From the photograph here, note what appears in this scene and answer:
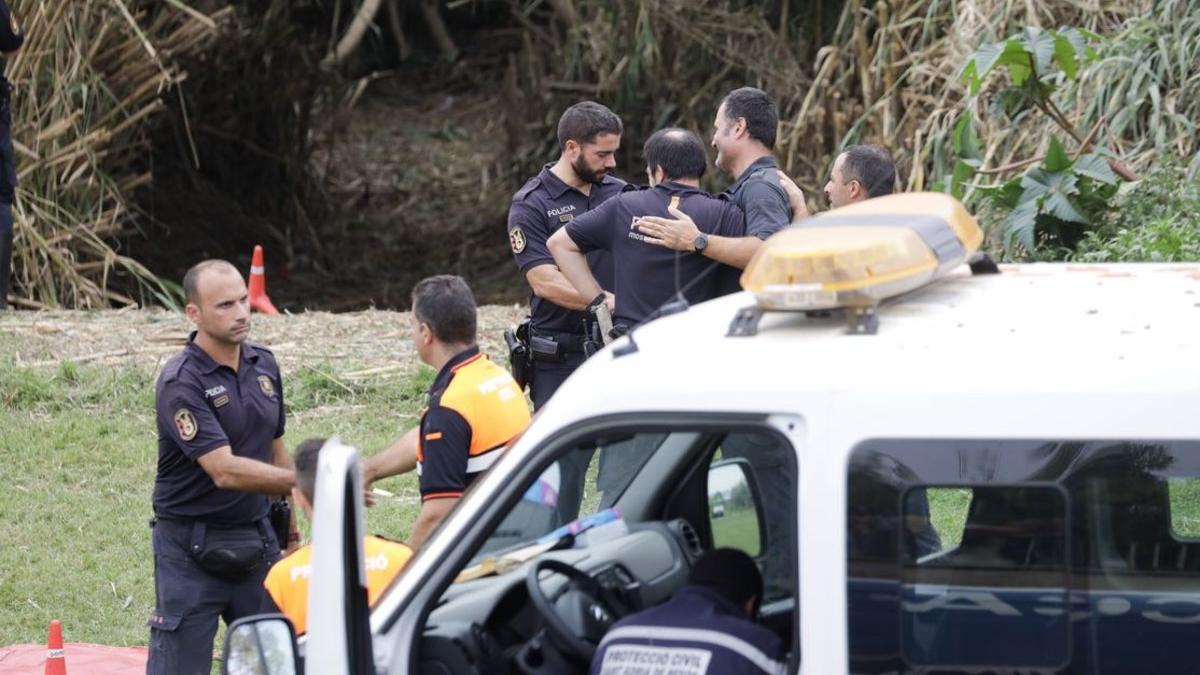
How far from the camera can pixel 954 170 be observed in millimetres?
9406

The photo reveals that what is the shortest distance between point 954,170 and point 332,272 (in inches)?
309

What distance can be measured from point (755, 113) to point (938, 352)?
333cm

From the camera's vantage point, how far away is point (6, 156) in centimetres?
968

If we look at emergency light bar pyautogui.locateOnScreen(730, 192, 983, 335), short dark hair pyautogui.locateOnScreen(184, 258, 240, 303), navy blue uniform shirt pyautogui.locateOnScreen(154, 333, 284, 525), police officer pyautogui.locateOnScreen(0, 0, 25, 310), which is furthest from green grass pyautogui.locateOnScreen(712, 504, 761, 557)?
police officer pyautogui.locateOnScreen(0, 0, 25, 310)

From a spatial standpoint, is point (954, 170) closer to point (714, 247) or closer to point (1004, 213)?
point (1004, 213)

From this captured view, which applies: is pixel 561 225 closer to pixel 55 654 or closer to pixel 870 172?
pixel 870 172

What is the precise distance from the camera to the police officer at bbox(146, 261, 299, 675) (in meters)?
4.82

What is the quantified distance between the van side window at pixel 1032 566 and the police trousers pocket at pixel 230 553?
2541 millimetres

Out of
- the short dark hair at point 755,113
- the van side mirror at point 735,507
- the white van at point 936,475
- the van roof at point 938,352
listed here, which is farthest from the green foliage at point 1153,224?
the white van at point 936,475

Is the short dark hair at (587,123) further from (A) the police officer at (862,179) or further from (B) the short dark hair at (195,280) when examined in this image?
(B) the short dark hair at (195,280)

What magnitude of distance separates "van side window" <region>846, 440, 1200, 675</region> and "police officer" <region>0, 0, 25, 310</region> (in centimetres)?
777

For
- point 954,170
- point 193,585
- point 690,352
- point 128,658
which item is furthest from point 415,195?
point 690,352

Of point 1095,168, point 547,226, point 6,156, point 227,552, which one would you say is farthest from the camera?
point 6,156

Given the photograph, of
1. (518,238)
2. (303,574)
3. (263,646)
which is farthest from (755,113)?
(263,646)
